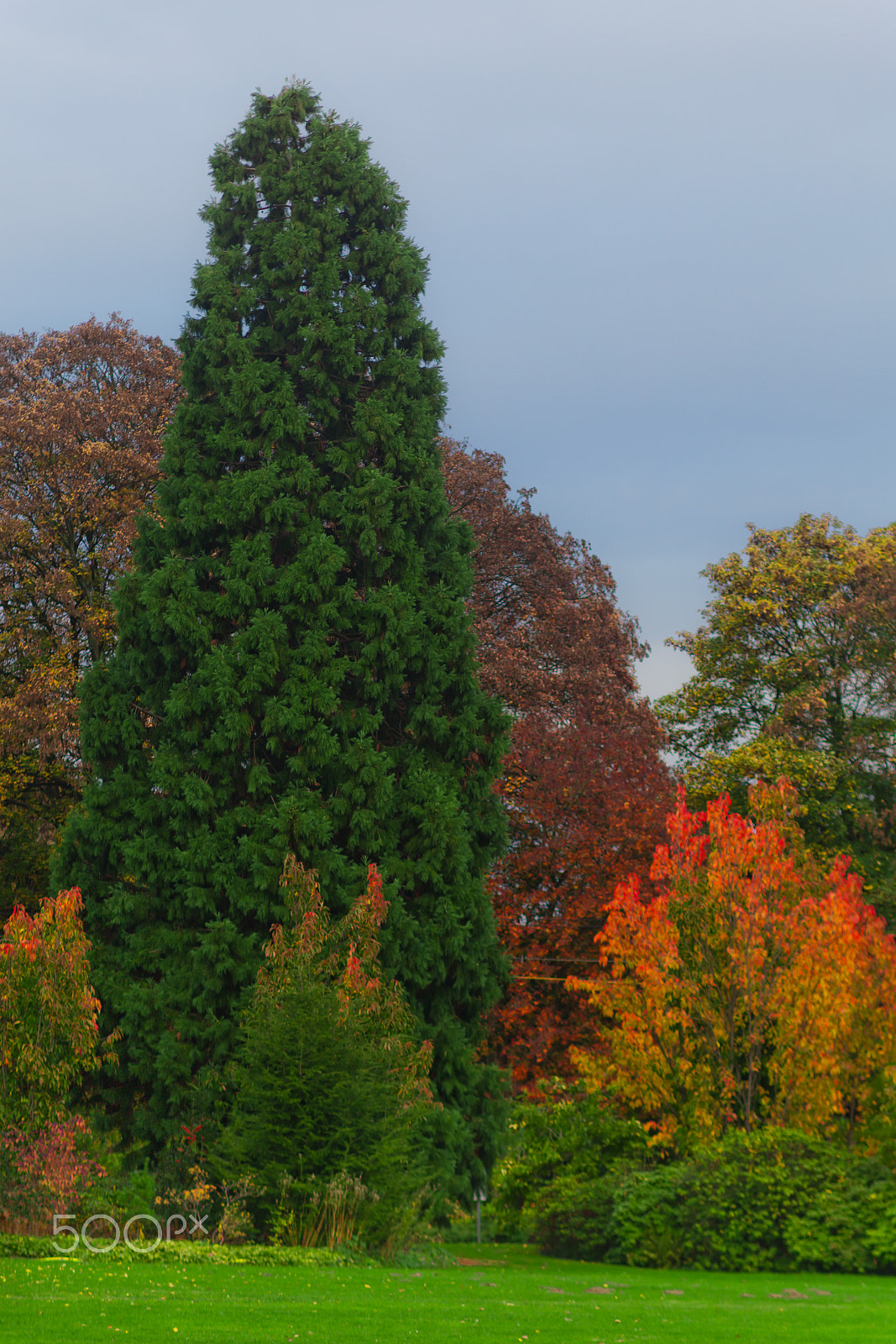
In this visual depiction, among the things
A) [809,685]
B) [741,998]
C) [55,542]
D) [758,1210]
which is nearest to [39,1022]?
[758,1210]

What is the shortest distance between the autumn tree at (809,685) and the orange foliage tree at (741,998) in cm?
650

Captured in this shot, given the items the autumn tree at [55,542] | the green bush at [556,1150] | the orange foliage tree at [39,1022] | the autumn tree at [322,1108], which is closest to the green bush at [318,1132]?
the autumn tree at [322,1108]

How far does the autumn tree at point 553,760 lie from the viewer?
859 inches

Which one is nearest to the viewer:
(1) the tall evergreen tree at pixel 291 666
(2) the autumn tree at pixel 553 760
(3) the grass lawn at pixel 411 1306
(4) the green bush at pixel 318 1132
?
(3) the grass lawn at pixel 411 1306

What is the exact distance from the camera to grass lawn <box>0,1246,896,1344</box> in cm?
791

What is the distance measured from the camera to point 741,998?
15.5 meters

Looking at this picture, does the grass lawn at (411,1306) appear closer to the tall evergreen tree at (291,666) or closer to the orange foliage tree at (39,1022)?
the orange foliage tree at (39,1022)

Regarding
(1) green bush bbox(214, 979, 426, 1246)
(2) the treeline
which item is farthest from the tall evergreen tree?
(1) green bush bbox(214, 979, 426, 1246)

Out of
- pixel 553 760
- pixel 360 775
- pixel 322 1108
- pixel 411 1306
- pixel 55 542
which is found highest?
pixel 55 542

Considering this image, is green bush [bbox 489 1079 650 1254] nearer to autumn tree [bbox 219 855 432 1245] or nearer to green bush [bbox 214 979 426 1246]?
autumn tree [bbox 219 855 432 1245]

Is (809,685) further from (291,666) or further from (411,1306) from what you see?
(411,1306)

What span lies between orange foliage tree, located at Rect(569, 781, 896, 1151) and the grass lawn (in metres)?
2.92

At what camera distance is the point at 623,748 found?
23.0 meters

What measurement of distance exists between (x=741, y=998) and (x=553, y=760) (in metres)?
8.09
